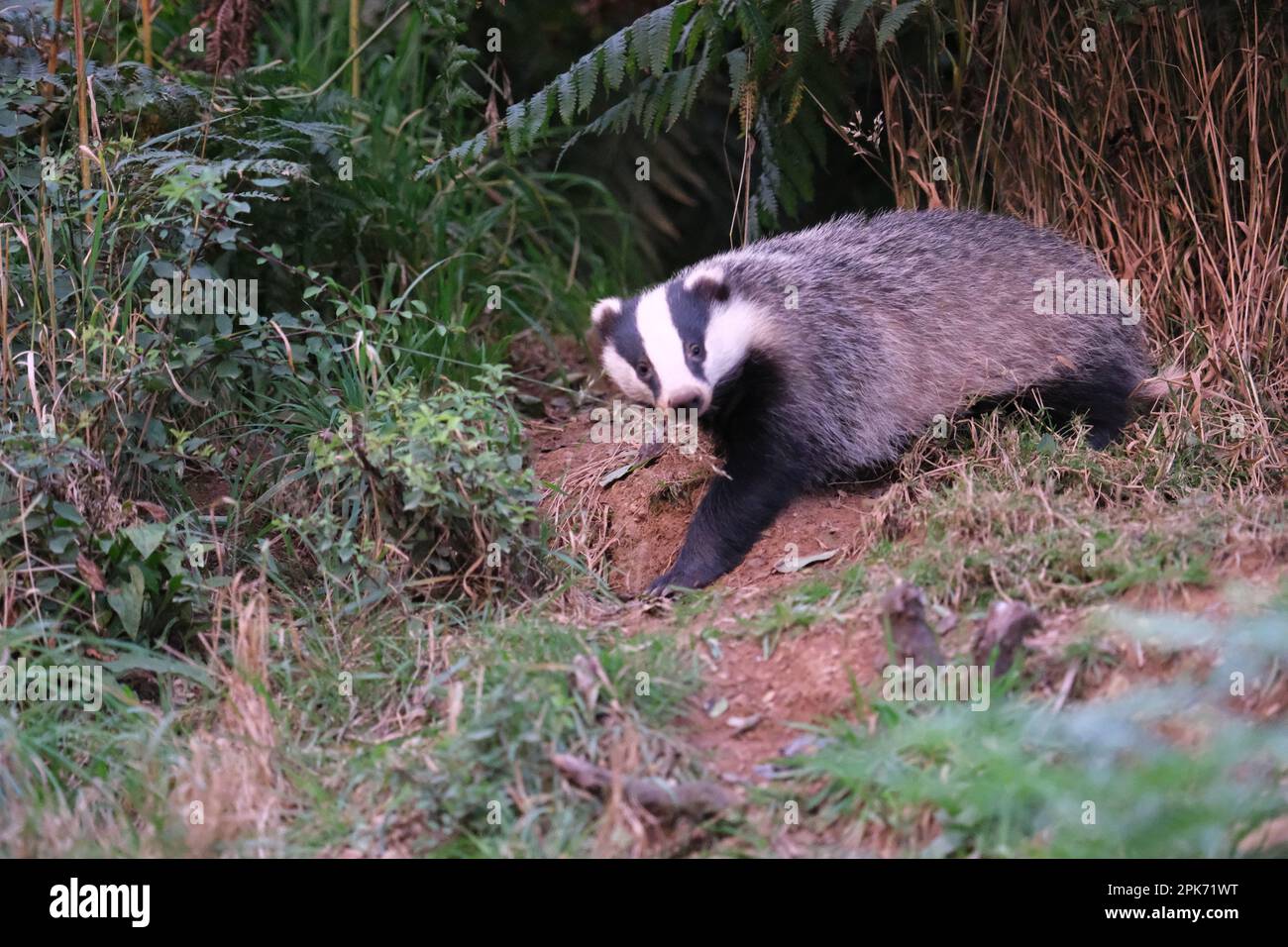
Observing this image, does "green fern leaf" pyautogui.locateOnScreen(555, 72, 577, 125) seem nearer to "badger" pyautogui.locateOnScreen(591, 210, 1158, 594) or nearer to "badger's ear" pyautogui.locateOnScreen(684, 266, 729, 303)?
"badger" pyautogui.locateOnScreen(591, 210, 1158, 594)

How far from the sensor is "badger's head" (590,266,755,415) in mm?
4699

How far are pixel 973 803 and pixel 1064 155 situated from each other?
3.60 meters

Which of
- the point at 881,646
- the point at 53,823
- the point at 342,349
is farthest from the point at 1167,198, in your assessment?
the point at 53,823

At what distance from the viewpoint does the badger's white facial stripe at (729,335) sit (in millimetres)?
4859

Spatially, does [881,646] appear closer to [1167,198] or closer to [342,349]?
[342,349]

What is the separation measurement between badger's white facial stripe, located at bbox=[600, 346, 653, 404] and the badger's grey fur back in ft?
1.68

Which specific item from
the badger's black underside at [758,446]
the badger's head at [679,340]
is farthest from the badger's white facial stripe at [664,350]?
the badger's black underside at [758,446]

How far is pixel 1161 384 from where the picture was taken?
5199 millimetres

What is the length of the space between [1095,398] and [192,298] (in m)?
3.47

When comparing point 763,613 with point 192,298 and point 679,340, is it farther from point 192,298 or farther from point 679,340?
point 192,298

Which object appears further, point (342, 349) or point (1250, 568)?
point (342, 349)

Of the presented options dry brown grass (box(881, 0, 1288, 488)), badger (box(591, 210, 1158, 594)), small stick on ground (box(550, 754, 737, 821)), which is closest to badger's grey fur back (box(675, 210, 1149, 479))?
badger (box(591, 210, 1158, 594))

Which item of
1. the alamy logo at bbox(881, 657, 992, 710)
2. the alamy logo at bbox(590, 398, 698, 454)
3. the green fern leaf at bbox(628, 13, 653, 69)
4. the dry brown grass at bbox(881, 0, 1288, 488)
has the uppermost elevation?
the green fern leaf at bbox(628, 13, 653, 69)

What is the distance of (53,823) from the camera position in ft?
10.4
